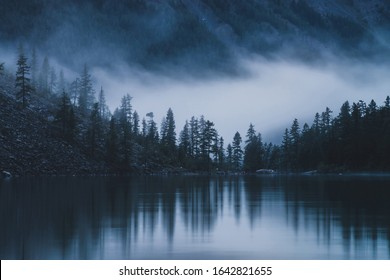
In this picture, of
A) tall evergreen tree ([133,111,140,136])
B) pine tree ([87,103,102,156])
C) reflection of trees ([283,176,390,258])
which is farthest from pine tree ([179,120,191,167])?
reflection of trees ([283,176,390,258])

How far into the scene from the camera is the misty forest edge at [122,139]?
350 feet

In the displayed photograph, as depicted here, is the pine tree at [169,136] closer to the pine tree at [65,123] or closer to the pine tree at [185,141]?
the pine tree at [185,141]

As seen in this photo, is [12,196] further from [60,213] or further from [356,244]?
[356,244]

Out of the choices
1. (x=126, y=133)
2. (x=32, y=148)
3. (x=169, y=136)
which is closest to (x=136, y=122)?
(x=169, y=136)

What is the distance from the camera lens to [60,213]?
32219mm

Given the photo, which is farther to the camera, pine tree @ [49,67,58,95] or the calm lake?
pine tree @ [49,67,58,95]

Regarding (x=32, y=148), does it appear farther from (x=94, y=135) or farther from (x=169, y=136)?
(x=169, y=136)

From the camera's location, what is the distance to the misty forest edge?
106812 mm

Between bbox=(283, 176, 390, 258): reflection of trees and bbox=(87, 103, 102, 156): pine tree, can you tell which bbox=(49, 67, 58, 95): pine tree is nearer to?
bbox=(87, 103, 102, 156): pine tree

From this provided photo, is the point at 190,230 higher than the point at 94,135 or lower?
lower

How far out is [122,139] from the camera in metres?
137

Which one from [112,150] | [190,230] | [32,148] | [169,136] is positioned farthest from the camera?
[169,136]
